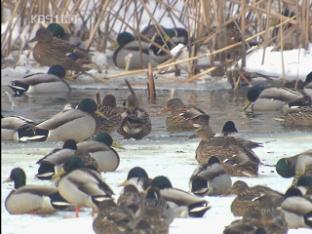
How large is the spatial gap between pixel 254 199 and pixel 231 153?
1.83 metres

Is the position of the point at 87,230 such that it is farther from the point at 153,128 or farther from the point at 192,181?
the point at 153,128

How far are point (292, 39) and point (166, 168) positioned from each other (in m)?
6.43

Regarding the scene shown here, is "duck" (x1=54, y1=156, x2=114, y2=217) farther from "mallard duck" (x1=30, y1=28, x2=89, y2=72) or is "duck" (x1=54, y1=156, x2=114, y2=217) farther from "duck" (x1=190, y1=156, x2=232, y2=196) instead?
"mallard duck" (x1=30, y1=28, x2=89, y2=72)

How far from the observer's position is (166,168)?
9703 mm

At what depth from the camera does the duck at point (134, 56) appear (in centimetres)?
1697

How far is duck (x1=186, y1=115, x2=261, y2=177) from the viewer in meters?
9.54

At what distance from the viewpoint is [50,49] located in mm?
17531

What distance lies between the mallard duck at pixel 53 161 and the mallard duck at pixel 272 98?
13.8 ft

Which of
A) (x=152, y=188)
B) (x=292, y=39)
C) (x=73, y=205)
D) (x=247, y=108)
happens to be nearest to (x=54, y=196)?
(x=73, y=205)

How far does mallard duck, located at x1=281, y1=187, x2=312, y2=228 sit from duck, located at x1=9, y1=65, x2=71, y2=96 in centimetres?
734

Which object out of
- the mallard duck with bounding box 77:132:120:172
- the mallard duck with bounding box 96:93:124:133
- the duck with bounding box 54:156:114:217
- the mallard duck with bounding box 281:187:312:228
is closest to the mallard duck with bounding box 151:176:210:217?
the duck with bounding box 54:156:114:217

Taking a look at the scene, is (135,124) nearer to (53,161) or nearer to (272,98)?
(53,161)

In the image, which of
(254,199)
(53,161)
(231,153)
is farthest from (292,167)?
(53,161)

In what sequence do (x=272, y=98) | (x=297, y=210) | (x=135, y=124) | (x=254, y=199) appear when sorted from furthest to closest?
(x=272, y=98) → (x=135, y=124) → (x=254, y=199) → (x=297, y=210)
